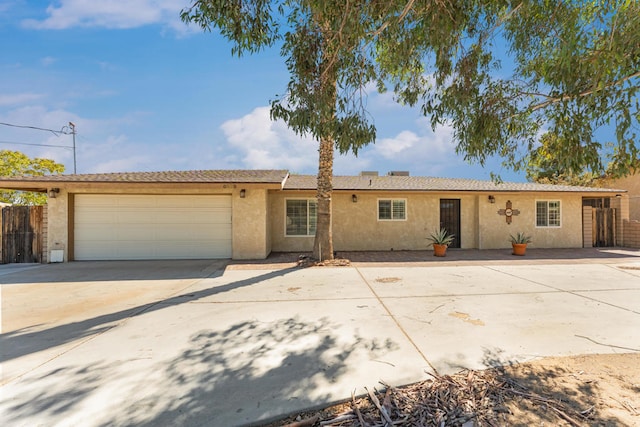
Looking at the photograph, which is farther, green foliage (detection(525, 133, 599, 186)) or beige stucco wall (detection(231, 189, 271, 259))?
beige stucco wall (detection(231, 189, 271, 259))

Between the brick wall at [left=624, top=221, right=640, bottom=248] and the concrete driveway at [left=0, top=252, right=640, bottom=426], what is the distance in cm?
944

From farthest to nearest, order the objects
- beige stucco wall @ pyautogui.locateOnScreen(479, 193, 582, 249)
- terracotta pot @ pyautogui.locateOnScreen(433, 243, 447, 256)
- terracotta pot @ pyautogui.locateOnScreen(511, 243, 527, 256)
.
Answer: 1. beige stucco wall @ pyautogui.locateOnScreen(479, 193, 582, 249)
2. terracotta pot @ pyautogui.locateOnScreen(511, 243, 527, 256)
3. terracotta pot @ pyautogui.locateOnScreen(433, 243, 447, 256)

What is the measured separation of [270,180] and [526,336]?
8.08 metres

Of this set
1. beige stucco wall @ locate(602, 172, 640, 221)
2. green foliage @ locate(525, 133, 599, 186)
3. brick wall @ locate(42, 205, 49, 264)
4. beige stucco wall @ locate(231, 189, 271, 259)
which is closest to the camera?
green foliage @ locate(525, 133, 599, 186)

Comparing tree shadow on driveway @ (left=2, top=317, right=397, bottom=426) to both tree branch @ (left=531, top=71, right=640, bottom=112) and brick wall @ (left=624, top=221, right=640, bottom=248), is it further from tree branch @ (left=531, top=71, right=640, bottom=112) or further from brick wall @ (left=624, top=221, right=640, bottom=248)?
brick wall @ (left=624, top=221, right=640, bottom=248)

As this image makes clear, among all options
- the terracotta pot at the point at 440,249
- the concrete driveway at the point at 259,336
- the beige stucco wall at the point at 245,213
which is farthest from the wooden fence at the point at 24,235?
the terracotta pot at the point at 440,249

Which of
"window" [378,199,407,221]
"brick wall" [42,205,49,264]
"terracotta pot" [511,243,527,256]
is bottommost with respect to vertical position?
"terracotta pot" [511,243,527,256]

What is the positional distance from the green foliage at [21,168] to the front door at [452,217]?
1014 inches

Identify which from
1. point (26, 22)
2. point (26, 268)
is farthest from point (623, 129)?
point (26, 22)

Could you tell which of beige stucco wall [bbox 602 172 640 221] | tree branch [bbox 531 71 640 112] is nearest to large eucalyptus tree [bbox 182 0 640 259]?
tree branch [bbox 531 71 640 112]

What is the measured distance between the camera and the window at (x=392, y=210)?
12641mm

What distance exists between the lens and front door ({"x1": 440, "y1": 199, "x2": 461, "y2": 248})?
13031 millimetres

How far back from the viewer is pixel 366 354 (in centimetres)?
320

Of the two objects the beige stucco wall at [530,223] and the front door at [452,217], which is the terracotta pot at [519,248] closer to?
the beige stucco wall at [530,223]
